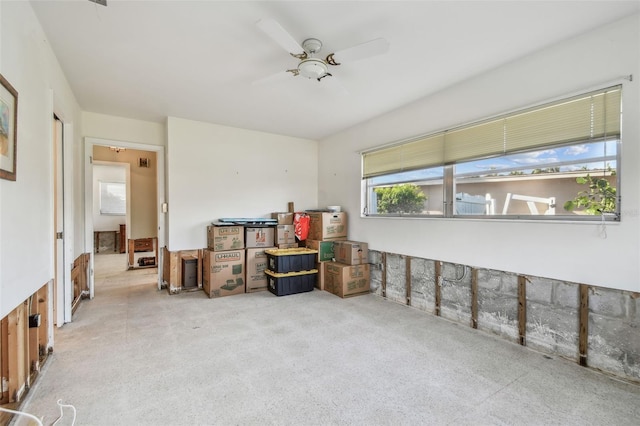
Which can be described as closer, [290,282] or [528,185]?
[528,185]

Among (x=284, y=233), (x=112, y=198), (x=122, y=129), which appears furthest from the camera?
(x=112, y=198)

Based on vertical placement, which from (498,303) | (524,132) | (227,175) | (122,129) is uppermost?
(122,129)

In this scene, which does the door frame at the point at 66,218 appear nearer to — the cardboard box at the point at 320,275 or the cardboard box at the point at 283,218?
the cardboard box at the point at 283,218

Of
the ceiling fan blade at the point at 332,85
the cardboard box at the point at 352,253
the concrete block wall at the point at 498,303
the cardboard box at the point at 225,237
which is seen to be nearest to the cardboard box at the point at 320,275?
the cardboard box at the point at 352,253

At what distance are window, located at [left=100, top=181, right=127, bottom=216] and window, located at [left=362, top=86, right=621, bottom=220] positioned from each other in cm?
889

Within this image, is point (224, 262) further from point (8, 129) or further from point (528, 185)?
point (528, 185)

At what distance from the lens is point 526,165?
2.66m

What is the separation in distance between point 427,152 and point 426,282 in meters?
1.65

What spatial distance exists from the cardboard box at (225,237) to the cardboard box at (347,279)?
1.46m

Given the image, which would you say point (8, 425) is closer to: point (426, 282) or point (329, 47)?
point (329, 47)

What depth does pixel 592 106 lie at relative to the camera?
2.26m

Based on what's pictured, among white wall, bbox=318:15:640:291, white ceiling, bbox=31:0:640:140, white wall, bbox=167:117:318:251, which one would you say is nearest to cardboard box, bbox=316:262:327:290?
white wall, bbox=318:15:640:291

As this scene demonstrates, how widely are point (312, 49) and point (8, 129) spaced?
211cm

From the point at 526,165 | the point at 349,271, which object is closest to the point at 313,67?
the point at 526,165
